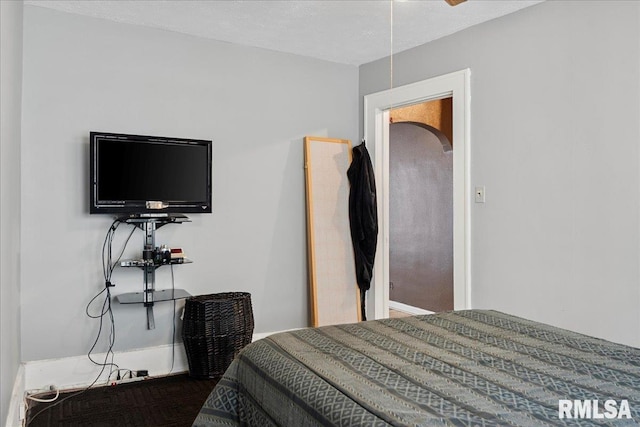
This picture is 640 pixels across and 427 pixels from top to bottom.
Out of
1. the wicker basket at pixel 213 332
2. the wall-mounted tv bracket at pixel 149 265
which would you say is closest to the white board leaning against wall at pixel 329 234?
the wicker basket at pixel 213 332

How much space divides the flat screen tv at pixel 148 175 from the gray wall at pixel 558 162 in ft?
6.26

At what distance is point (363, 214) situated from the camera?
4.28 m

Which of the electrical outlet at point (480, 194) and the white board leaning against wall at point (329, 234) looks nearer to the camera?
the electrical outlet at point (480, 194)

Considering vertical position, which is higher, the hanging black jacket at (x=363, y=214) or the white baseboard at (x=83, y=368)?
the hanging black jacket at (x=363, y=214)

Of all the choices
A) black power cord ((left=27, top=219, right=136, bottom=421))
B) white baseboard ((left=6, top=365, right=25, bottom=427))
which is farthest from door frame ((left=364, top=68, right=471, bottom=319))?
white baseboard ((left=6, top=365, right=25, bottom=427))

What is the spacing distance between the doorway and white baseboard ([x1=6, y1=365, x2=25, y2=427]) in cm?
365

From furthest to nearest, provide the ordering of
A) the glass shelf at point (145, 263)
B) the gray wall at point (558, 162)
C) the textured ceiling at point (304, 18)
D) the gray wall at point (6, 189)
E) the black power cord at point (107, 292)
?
1. the black power cord at point (107, 292)
2. the glass shelf at point (145, 263)
3. the textured ceiling at point (304, 18)
4. the gray wall at point (558, 162)
5. the gray wall at point (6, 189)

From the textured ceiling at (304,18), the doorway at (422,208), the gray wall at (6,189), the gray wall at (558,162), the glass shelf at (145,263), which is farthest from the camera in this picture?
the doorway at (422,208)

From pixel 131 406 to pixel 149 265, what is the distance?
86 centimetres

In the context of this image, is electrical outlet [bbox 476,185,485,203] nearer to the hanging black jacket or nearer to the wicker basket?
the hanging black jacket

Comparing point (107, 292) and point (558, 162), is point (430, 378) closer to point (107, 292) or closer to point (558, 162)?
point (558, 162)

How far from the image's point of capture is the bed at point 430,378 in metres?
1.25

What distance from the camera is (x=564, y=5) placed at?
3023 mm

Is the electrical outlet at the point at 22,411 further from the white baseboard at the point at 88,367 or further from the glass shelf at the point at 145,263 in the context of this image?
the glass shelf at the point at 145,263
